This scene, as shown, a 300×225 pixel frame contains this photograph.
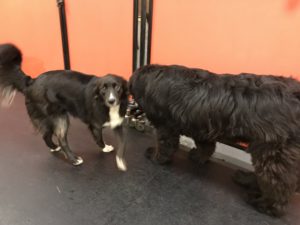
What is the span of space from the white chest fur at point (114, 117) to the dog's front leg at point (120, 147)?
4cm

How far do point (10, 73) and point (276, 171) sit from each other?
1733 mm

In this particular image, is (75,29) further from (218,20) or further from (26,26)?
(218,20)

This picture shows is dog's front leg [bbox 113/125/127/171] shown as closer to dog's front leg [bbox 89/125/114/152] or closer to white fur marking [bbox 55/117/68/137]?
dog's front leg [bbox 89/125/114/152]

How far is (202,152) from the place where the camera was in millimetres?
2004

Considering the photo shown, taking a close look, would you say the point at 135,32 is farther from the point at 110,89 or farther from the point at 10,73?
the point at 10,73

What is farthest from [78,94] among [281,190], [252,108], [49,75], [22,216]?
[281,190]

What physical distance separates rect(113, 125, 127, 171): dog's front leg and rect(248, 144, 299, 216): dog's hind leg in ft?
2.74

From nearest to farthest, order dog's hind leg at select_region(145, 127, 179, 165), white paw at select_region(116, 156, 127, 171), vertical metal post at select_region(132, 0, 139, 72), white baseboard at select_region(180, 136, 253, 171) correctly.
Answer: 1. dog's hind leg at select_region(145, 127, 179, 165)
2. white paw at select_region(116, 156, 127, 171)
3. white baseboard at select_region(180, 136, 253, 171)
4. vertical metal post at select_region(132, 0, 139, 72)

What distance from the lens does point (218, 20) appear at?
1.89 metres

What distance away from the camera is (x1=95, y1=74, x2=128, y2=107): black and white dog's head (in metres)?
1.61

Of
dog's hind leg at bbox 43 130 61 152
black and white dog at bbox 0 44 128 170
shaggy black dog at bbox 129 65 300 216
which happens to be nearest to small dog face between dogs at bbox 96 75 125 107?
black and white dog at bbox 0 44 128 170

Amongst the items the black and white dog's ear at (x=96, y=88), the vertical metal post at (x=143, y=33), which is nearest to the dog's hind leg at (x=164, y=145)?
the black and white dog's ear at (x=96, y=88)

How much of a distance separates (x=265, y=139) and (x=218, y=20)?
931 millimetres

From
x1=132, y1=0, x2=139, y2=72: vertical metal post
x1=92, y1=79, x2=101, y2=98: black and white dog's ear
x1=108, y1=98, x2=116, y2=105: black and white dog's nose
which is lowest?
x1=108, y1=98, x2=116, y2=105: black and white dog's nose
